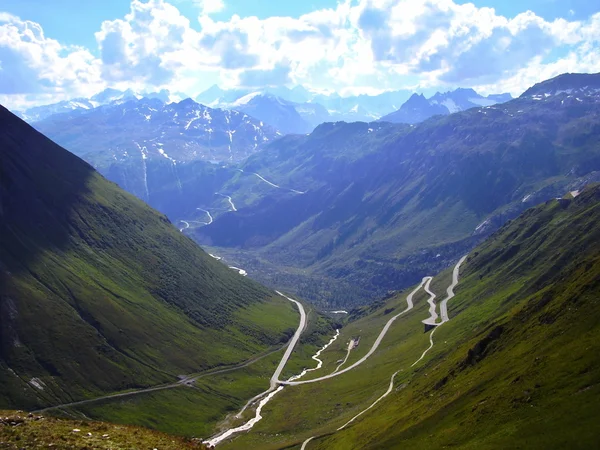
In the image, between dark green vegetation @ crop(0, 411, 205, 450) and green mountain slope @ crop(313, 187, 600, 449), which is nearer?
dark green vegetation @ crop(0, 411, 205, 450)

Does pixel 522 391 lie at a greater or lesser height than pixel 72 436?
lesser

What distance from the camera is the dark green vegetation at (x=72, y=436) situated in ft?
177

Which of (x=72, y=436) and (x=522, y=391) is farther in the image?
(x=522, y=391)

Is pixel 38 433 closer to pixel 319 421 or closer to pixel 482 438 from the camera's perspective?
pixel 482 438

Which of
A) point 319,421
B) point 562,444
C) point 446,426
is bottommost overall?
point 319,421

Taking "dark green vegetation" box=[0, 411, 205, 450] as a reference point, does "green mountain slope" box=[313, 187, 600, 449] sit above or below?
below

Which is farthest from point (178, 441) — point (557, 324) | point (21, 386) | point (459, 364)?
point (21, 386)

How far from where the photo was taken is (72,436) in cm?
5631

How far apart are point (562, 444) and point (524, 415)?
11.4 m

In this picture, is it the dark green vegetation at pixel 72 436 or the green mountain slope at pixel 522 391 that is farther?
the green mountain slope at pixel 522 391

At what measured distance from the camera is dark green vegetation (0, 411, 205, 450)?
177 feet

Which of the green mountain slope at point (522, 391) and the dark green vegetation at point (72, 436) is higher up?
the dark green vegetation at point (72, 436)

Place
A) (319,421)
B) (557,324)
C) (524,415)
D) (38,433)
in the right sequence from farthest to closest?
(319,421) < (557,324) < (524,415) < (38,433)

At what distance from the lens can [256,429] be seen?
192 meters
